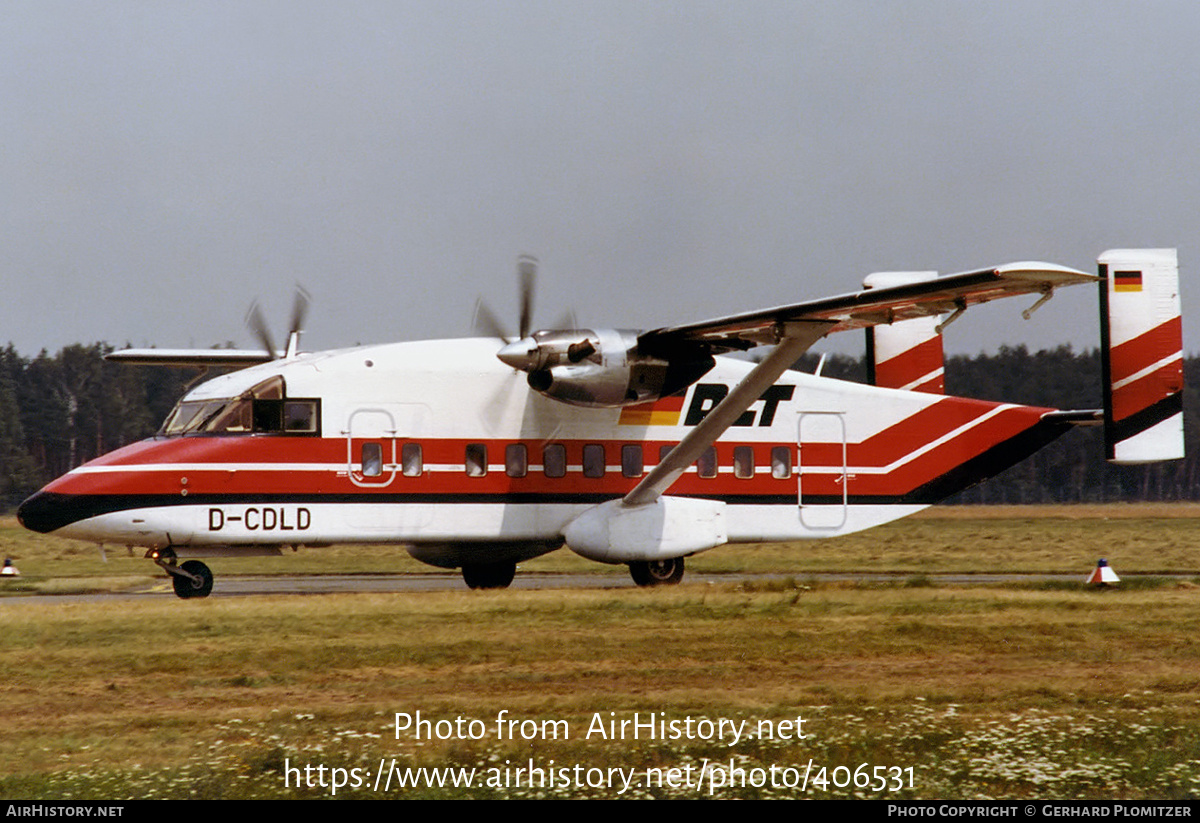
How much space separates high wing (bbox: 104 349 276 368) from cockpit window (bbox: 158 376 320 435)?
423cm

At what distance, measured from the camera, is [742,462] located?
22453 mm

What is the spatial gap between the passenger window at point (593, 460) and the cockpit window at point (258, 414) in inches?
165

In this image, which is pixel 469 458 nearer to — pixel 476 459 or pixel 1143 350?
pixel 476 459

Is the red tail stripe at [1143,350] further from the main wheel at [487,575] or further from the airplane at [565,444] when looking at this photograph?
the main wheel at [487,575]

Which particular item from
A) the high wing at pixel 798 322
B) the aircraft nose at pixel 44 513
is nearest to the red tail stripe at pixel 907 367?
the high wing at pixel 798 322

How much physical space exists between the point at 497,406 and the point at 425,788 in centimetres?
1309

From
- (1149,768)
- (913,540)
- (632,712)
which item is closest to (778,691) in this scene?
(632,712)

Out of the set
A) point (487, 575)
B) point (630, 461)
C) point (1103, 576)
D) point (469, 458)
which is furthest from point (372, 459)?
point (1103, 576)

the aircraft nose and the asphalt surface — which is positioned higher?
the aircraft nose

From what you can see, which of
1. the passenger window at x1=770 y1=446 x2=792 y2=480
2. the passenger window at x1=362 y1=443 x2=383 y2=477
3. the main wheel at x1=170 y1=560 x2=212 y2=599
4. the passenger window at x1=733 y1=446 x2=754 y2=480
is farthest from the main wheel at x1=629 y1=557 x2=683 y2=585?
the main wheel at x1=170 y1=560 x2=212 y2=599

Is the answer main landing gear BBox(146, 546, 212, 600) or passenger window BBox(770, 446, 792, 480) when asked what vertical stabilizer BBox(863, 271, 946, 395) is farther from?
main landing gear BBox(146, 546, 212, 600)

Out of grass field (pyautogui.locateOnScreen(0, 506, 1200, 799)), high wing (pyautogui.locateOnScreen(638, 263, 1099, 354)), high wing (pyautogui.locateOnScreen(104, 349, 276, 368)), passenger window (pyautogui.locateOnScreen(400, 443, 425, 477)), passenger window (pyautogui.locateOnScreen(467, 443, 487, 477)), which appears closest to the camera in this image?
grass field (pyautogui.locateOnScreen(0, 506, 1200, 799))

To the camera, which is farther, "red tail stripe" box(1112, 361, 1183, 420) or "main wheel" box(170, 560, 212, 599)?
"red tail stripe" box(1112, 361, 1183, 420)

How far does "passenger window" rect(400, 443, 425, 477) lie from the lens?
20609 millimetres
